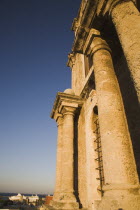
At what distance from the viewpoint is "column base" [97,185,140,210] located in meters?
2.40

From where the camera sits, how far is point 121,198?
A: 8.17 feet

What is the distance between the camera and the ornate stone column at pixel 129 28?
2699 millimetres

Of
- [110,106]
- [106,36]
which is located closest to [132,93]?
[110,106]

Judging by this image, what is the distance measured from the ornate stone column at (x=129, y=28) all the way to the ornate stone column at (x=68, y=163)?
4.86 metres

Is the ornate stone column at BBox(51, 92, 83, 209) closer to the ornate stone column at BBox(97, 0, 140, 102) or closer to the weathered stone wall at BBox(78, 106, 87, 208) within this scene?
the weathered stone wall at BBox(78, 106, 87, 208)

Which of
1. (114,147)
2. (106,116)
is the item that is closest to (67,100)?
(106,116)

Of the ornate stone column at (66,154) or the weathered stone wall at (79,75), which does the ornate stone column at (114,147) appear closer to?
the ornate stone column at (66,154)

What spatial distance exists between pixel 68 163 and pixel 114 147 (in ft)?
13.4

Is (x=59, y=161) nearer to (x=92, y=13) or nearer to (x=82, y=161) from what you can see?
(x=82, y=161)

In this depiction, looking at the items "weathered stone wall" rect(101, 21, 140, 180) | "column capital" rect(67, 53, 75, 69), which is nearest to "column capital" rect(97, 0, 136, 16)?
"weathered stone wall" rect(101, 21, 140, 180)

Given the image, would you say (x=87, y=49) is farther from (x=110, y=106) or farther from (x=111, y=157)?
(x=111, y=157)

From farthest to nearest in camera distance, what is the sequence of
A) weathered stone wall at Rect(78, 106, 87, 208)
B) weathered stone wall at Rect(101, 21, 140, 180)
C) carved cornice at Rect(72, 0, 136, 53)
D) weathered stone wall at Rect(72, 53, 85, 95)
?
weathered stone wall at Rect(72, 53, 85, 95) → weathered stone wall at Rect(78, 106, 87, 208) → weathered stone wall at Rect(101, 21, 140, 180) → carved cornice at Rect(72, 0, 136, 53)

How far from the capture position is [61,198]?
19.5 feet

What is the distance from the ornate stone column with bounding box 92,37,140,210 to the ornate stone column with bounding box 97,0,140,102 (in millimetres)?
917
